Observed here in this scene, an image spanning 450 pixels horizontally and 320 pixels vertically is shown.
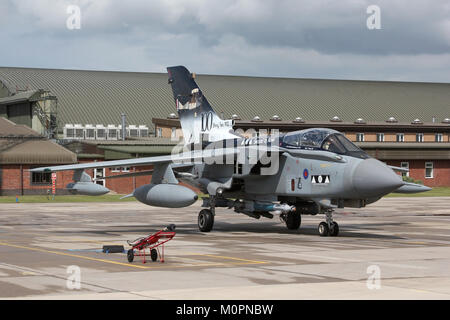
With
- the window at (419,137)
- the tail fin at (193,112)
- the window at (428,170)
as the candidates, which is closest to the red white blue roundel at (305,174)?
the tail fin at (193,112)

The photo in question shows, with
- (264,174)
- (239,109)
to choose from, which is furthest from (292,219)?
(239,109)

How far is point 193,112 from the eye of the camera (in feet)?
91.7

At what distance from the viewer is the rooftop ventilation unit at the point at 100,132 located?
77250 millimetres

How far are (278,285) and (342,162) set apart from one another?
9345 mm

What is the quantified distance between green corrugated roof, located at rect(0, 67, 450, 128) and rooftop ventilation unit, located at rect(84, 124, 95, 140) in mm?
4646

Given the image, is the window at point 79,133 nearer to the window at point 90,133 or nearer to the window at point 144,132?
the window at point 90,133

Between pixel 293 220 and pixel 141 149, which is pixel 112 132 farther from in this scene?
pixel 293 220

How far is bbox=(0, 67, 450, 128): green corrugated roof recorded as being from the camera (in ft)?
282

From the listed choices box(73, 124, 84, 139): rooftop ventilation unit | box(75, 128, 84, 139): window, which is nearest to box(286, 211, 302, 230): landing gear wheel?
box(73, 124, 84, 139): rooftop ventilation unit

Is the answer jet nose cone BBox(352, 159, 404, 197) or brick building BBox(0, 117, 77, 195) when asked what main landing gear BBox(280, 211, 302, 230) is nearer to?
jet nose cone BBox(352, 159, 404, 197)

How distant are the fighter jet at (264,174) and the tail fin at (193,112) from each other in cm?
4

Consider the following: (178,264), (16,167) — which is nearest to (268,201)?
(178,264)

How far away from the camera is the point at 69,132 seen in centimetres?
7569

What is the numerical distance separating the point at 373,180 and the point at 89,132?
200ft
